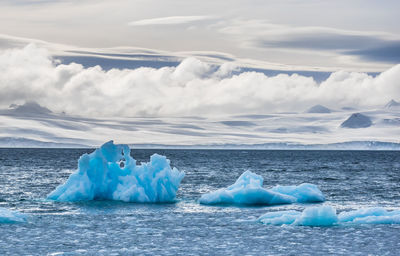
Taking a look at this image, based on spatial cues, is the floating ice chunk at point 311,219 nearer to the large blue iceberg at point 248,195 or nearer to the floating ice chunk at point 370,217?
the floating ice chunk at point 370,217

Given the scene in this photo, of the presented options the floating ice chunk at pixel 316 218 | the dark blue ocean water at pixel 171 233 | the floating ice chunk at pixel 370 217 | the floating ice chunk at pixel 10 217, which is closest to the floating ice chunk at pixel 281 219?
the floating ice chunk at pixel 316 218

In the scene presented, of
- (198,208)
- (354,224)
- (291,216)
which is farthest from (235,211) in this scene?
(354,224)

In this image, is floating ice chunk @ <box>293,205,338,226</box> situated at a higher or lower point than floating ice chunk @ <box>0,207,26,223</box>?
higher

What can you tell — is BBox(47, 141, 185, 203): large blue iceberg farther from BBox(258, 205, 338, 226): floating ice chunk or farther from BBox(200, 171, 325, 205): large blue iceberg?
BBox(258, 205, 338, 226): floating ice chunk

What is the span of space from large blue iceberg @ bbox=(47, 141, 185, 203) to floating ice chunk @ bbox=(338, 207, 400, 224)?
12368 mm

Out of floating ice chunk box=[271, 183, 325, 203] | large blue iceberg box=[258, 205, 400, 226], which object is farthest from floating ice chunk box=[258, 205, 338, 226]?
floating ice chunk box=[271, 183, 325, 203]

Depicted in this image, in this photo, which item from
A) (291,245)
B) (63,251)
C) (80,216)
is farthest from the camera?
(80,216)

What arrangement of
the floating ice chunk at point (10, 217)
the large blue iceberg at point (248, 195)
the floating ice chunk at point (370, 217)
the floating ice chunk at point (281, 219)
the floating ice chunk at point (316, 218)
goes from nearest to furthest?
the floating ice chunk at point (316, 218), the floating ice chunk at point (10, 217), the floating ice chunk at point (281, 219), the floating ice chunk at point (370, 217), the large blue iceberg at point (248, 195)

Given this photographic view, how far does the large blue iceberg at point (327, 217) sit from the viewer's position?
28.9 metres

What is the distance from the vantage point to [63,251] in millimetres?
22656

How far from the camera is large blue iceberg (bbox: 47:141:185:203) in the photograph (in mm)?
39031

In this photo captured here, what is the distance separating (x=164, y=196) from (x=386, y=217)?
14.7 metres

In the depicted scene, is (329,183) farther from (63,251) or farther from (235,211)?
(63,251)

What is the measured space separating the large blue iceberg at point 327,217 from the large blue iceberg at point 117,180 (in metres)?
10.1
